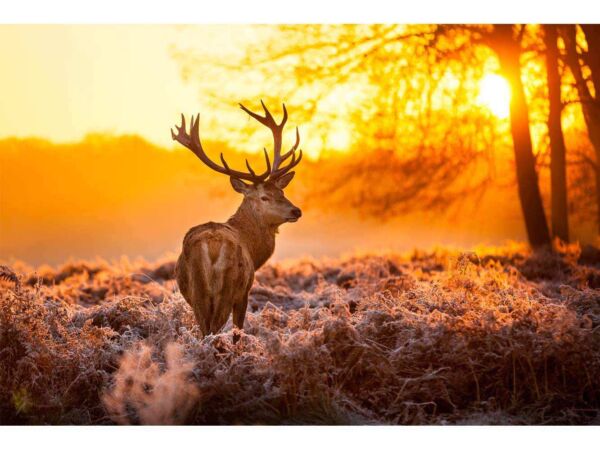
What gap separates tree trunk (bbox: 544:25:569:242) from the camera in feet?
43.8

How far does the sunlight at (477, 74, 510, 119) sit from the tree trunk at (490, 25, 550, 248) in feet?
0.33

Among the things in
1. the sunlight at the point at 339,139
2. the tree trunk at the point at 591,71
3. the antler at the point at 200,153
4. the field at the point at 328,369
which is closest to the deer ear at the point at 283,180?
the antler at the point at 200,153

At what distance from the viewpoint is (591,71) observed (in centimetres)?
1256

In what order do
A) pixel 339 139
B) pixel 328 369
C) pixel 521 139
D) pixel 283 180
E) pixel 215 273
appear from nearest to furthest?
pixel 328 369 → pixel 215 273 → pixel 283 180 → pixel 339 139 → pixel 521 139

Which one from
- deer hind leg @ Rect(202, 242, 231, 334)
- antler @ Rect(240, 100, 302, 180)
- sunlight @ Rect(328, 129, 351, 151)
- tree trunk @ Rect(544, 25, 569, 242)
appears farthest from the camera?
tree trunk @ Rect(544, 25, 569, 242)

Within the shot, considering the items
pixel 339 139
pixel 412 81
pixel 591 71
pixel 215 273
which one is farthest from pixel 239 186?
pixel 591 71

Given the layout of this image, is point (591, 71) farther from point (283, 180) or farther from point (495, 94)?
point (283, 180)

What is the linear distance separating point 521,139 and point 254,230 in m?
7.00

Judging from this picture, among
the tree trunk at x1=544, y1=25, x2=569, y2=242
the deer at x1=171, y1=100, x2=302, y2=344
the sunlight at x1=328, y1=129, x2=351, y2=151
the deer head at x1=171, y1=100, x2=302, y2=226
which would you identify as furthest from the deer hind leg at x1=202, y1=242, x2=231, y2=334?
the tree trunk at x1=544, y1=25, x2=569, y2=242

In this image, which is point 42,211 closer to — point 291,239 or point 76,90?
point 76,90

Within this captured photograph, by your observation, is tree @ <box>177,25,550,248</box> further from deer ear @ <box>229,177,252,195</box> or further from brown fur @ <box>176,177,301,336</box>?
brown fur @ <box>176,177,301,336</box>

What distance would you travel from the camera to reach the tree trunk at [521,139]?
539 inches

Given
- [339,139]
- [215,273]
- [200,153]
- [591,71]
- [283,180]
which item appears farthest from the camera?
[339,139]
